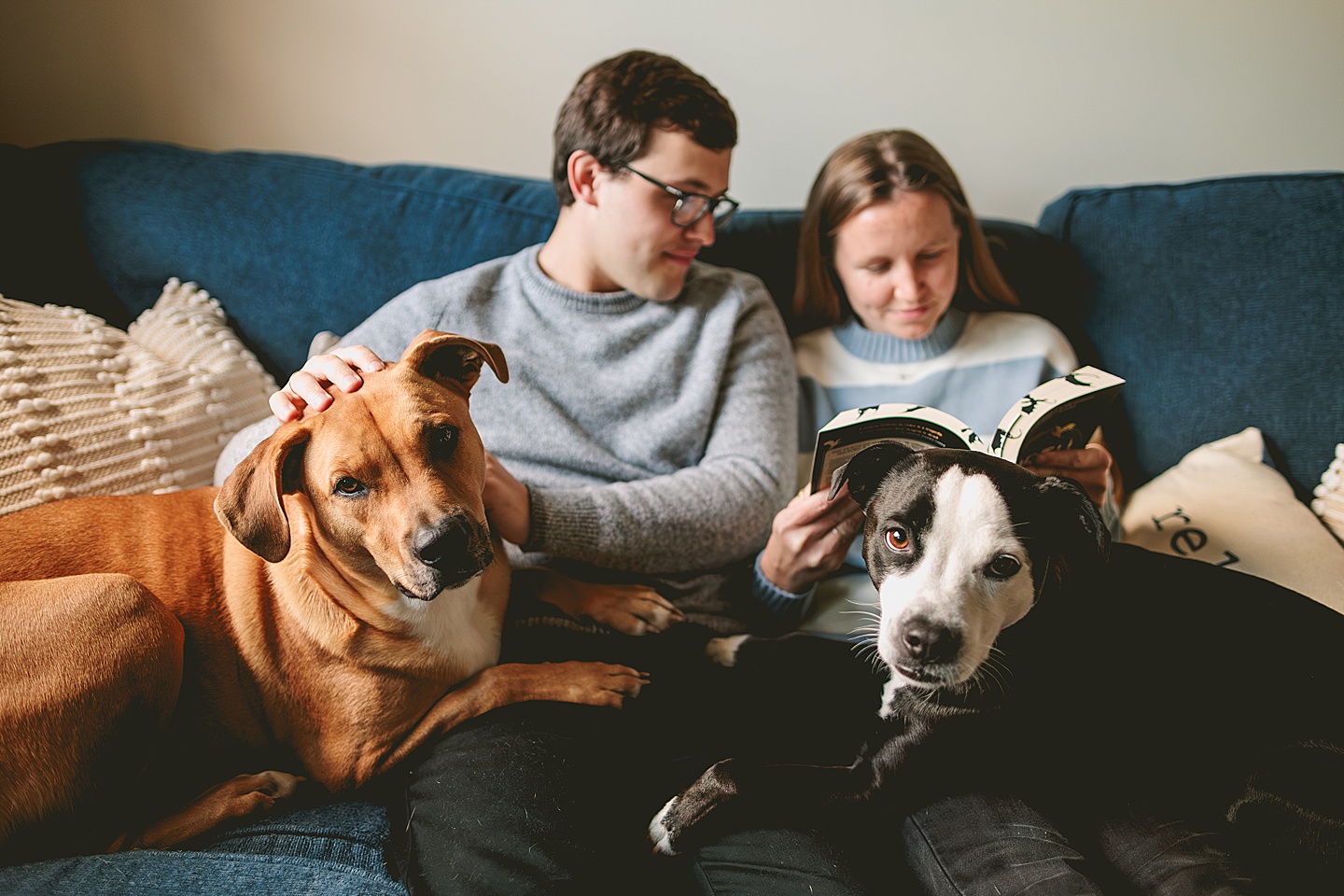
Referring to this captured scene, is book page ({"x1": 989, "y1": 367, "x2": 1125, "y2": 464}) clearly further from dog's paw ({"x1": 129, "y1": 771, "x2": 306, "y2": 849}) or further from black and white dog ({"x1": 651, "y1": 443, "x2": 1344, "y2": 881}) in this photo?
dog's paw ({"x1": 129, "y1": 771, "x2": 306, "y2": 849})

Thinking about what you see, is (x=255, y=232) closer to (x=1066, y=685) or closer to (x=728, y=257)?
(x=728, y=257)

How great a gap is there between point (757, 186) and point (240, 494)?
6.58 feet

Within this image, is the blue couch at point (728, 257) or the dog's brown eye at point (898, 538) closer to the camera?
the dog's brown eye at point (898, 538)

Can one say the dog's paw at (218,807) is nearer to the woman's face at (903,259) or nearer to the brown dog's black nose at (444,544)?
the brown dog's black nose at (444,544)

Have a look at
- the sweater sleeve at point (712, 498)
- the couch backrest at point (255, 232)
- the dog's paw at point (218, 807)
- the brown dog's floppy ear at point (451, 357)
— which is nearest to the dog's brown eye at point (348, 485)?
the brown dog's floppy ear at point (451, 357)

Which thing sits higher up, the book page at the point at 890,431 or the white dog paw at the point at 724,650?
the book page at the point at 890,431

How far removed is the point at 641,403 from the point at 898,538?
0.81 m

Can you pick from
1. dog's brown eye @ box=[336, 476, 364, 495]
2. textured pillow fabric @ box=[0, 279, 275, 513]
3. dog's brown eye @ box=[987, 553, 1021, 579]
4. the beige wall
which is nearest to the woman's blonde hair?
the beige wall

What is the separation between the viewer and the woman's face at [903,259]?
182 centimetres

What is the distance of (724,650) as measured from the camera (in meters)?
1.61

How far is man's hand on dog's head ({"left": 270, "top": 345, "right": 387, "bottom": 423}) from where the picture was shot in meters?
1.29

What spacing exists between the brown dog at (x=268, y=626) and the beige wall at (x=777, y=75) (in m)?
1.56

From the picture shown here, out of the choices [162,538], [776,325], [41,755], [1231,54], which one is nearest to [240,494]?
[162,538]

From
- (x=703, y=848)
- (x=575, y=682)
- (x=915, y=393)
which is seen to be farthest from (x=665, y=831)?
(x=915, y=393)
